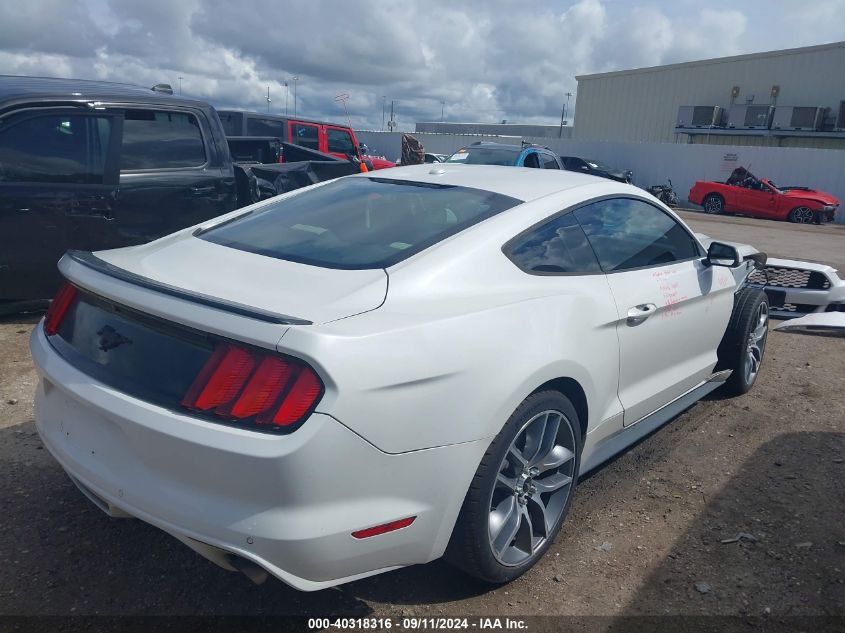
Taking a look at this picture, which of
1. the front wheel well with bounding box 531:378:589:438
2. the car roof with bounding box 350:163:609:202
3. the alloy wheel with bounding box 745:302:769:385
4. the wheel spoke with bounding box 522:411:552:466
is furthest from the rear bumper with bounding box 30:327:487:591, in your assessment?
the alloy wheel with bounding box 745:302:769:385

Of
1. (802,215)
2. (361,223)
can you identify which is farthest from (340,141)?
(802,215)

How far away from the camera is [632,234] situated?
3.46 metres

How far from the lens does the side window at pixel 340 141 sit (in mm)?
14633

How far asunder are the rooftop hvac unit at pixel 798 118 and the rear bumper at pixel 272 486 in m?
34.8

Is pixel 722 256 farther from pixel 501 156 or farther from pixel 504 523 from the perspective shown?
pixel 501 156

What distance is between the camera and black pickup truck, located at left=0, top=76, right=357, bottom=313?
4852mm

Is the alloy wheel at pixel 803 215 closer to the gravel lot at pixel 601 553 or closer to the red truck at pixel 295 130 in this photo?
the red truck at pixel 295 130

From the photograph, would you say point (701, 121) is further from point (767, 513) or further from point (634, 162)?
point (767, 513)

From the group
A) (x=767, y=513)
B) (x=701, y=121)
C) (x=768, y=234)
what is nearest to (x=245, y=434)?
(x=767, y=513)

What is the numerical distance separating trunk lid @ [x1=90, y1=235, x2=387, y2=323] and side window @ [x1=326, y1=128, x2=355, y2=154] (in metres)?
12.3

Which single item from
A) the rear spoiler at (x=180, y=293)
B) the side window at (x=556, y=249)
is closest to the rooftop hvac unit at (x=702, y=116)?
the side window at (x=556, y=249)

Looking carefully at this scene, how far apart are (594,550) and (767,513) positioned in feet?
3.09

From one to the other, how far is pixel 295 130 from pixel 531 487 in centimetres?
1242

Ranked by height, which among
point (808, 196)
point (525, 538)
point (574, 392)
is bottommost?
point (808, 196)
